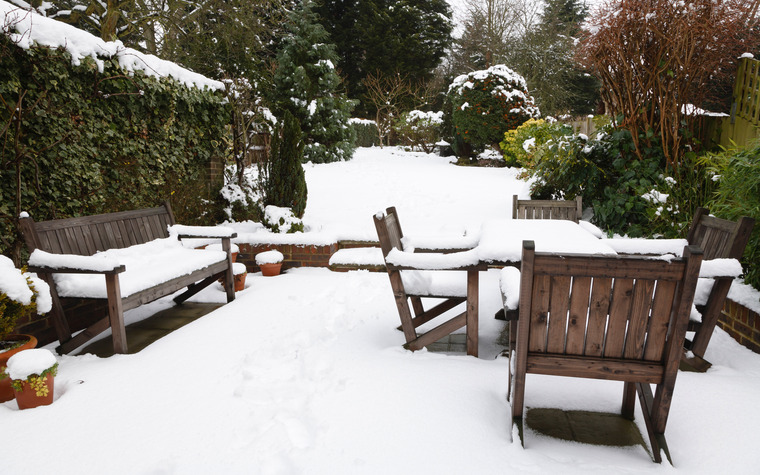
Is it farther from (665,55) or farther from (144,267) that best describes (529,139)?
(144,267)

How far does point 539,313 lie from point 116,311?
2665 millimetres

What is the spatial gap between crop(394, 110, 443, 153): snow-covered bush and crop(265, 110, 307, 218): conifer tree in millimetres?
11340

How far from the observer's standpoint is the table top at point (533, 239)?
254 cm

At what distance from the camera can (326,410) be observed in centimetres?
223

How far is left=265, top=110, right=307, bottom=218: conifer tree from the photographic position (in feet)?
19.8

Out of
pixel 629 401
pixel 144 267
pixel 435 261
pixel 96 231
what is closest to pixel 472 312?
pixel 435 261

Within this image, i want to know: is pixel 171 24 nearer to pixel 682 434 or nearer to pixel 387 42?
pixel 682 434

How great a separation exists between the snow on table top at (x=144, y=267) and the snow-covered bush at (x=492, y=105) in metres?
9.78

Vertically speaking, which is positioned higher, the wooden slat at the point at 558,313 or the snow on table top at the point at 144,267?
the wooden slat at the point at 558,313

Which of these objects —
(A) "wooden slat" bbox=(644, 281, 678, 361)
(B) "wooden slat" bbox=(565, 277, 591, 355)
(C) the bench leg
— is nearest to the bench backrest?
(C) the bench leg

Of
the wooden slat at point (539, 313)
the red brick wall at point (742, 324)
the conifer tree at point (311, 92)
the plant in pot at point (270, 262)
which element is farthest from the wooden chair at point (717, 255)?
the conifer tree at point (311, 92)

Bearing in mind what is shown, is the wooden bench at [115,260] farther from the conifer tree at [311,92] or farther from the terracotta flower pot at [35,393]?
the conifer tree at [311,92]

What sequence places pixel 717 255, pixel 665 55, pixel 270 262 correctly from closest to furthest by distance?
pixel 717 255 < pixel 665 55 < pixel 270 262

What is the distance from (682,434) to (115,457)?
267cm
